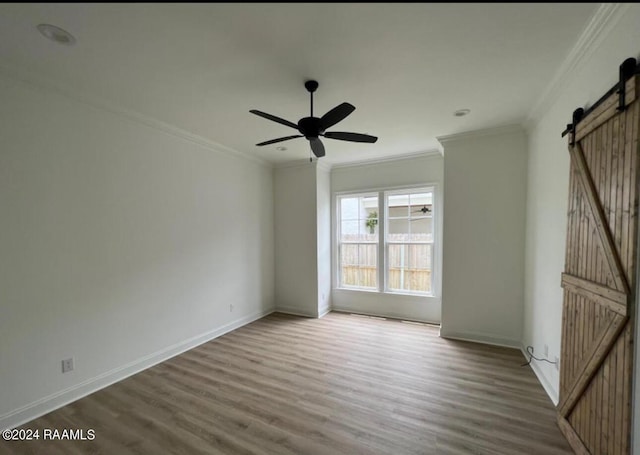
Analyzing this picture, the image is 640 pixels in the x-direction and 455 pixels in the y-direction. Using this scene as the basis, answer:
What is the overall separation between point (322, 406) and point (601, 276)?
88.0 inches

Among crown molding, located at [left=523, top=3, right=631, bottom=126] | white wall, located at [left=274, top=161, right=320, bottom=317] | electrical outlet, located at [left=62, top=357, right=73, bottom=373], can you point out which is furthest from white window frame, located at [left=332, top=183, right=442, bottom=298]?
electrical outlet, located at [left=62, top=357, right=73, bottom=373]

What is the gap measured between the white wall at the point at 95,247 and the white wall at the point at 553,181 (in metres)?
3.93

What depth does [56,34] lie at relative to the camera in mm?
1736

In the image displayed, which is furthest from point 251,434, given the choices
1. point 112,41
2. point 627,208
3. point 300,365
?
point 112,41

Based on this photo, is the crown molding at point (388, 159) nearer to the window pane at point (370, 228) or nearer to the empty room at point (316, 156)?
the empty room at point (316, 156)

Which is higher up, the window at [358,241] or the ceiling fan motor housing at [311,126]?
the ceiling fan motor housing at [311,126]

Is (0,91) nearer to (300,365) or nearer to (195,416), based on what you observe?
(195,416)

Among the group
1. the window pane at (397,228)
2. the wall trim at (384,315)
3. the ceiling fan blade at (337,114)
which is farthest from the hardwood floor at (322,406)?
the ceiling fan blade at (337,114)

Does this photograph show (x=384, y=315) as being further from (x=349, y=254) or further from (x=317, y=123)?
(x=317, y=123)

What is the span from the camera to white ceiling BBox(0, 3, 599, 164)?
158 centimetres

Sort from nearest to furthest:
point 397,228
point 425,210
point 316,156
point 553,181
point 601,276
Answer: point 601,276 < point 553,181 < point 316,156 < point 425,210 < point 397,228

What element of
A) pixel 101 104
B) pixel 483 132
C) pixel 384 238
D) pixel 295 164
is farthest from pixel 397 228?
pixel 101 104

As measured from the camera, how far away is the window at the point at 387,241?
4555 mm

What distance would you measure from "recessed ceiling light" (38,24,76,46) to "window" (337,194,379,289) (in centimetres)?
404
